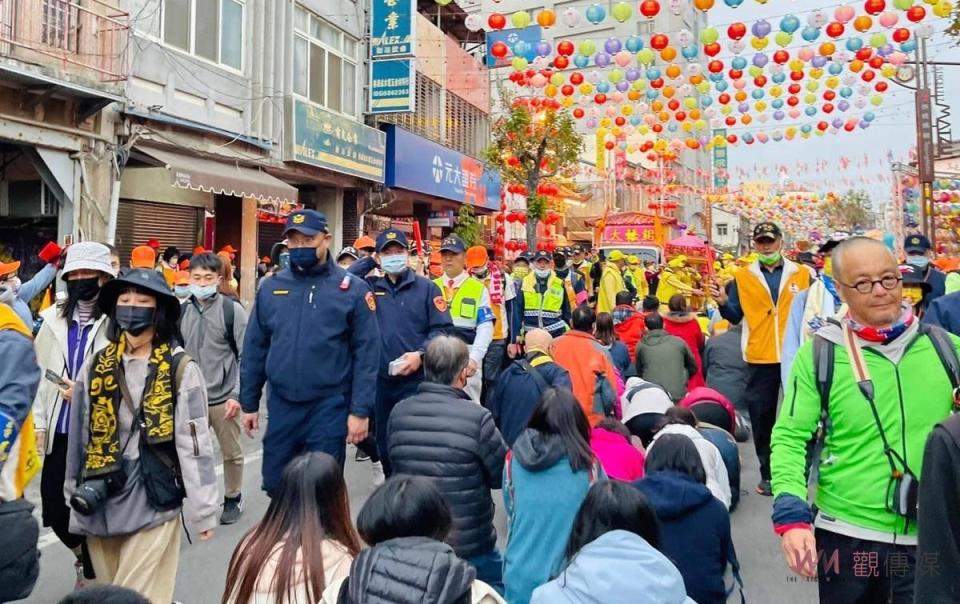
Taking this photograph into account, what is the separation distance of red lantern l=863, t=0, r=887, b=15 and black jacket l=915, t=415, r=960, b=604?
11166 millimetres

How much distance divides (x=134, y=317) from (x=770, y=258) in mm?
4546

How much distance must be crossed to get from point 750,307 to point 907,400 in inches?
136

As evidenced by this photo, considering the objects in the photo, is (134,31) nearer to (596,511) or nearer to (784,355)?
(784,355)

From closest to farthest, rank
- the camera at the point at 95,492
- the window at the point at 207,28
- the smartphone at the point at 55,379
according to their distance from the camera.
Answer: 1. the camera at the point at 95,492
2. the smartphone at the point at 55,379
3. the window at the point at 207,28

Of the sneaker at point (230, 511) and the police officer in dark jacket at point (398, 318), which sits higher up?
the police officer in dark jacket at point (398, 318)

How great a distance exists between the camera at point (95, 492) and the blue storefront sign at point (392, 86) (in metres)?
16.6

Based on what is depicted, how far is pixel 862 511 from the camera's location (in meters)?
2.54

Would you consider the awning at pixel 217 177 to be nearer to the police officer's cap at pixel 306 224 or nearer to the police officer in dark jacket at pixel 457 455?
the police officer's cap at pixel 306 224

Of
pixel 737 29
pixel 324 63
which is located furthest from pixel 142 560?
pixel 324 63

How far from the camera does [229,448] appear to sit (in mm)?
5539

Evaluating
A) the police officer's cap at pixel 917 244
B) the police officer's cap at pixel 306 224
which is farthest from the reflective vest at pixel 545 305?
the police officer's cap at pixel 306 224

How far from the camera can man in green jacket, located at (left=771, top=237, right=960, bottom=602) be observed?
2.45 metres

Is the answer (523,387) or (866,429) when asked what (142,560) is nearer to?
(523,387)

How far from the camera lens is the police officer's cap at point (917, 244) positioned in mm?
6094
